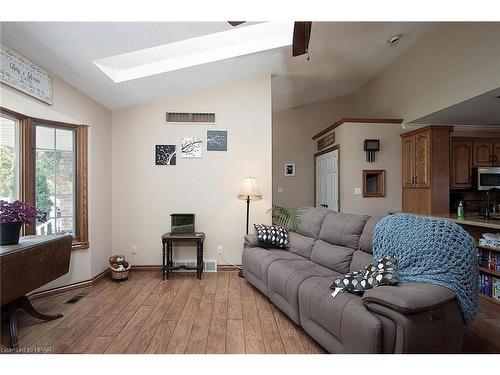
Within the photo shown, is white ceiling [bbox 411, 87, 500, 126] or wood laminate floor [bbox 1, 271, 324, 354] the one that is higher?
white ceiling [bbox 411, 87, 500, 126]

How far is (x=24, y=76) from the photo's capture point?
7.84 ft

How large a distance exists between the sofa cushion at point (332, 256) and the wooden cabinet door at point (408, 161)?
2429 millimetres

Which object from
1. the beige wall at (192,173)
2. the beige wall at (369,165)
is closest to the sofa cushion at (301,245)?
the beige wall at (192,173)

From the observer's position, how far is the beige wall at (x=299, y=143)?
242 inches

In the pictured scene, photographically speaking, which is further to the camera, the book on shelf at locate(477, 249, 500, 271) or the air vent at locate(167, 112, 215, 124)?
the air vent at locate(167, 112, 215, 124)

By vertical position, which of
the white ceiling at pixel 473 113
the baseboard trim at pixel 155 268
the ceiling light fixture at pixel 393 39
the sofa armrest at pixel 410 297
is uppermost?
the ceiling light fixture at pixel 393 39

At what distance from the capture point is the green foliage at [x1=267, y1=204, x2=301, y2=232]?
3480 mm

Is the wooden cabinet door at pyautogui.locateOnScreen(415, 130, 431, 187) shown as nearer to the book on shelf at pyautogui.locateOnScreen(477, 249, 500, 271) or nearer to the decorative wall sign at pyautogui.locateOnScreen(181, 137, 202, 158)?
the book on shelf at pyautogui.locateOnScreen(477, 249, 500, 271)

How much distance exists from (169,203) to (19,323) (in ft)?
6.62

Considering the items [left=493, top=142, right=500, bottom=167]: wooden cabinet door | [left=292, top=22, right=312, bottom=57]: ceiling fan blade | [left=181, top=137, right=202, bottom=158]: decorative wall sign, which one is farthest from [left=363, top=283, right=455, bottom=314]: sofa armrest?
[left=493, top=142, right=500, bottom=167]: wooden cabinet door

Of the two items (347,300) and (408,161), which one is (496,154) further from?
(347,300)

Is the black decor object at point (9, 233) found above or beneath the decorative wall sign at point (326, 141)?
beneath

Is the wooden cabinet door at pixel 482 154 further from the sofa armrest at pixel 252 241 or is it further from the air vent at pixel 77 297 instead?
the air vent at pixel 77 297

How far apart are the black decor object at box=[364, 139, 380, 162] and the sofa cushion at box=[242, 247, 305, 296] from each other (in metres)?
2.43
